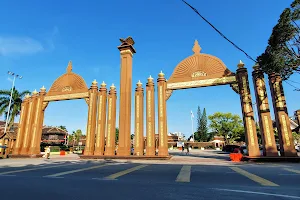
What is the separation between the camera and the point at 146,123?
1577 centimetres

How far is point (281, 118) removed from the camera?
12.9 m

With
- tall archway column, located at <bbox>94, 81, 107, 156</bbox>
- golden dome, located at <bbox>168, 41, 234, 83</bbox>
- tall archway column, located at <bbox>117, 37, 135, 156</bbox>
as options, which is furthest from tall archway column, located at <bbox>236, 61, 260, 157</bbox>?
tall archway column, located at <bbox>94, 81, 107, 156</bbox>

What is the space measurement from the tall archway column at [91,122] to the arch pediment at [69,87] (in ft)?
2.99

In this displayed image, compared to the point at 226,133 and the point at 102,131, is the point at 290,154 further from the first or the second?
the point at 226,133

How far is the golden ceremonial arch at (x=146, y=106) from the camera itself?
43.2ft

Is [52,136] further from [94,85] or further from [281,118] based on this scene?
[281,118]

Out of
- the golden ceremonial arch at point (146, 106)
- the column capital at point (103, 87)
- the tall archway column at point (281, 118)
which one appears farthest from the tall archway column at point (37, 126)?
the tall archway column at point (281, 118)

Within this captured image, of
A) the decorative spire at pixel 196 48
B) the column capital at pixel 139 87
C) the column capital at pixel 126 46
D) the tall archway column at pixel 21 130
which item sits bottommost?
the tall archway column at pixel 21 130

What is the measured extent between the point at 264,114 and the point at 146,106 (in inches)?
339

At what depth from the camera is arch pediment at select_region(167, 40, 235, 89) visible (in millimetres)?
15055

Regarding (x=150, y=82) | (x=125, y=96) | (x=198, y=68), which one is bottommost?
(x=125, y=96)

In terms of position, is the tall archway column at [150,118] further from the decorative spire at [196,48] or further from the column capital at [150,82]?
the decorative spire at [196,48]

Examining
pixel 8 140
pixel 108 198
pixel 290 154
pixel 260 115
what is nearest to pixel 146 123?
pixel 260 115

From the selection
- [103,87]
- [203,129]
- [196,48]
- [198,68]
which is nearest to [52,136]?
[103,87]
